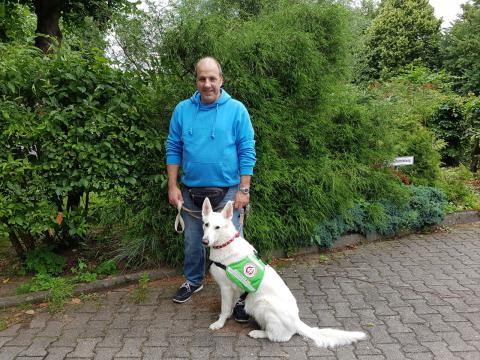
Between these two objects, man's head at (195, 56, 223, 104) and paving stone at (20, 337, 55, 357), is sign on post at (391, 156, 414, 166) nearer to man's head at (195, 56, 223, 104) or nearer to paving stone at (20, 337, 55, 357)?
man's head at (195, 56, 223, 104)

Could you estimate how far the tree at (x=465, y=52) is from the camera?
22422 mm

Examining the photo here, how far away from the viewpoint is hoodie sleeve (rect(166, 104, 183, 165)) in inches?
150

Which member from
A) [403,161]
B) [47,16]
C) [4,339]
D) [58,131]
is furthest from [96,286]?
[403,161]

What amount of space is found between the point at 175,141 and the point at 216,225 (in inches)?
38.3

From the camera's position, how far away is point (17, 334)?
3.57 metres

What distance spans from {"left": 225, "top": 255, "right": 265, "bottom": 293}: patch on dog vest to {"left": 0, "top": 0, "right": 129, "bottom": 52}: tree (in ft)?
15.2

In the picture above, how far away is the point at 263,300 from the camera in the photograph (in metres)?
3.37

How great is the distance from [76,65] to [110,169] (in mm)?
1133

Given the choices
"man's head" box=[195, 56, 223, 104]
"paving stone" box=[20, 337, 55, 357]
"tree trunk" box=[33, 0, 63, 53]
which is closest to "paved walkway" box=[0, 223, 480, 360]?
"paving stone" box=[20, 337, 55, 357]

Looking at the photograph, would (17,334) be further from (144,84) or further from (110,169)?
(144,84)

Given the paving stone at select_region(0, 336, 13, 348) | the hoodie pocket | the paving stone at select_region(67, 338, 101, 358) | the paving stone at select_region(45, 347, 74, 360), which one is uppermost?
the hoodie pocket

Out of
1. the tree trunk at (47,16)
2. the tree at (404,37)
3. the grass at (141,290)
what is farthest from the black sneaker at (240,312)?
the tree at (404,37)

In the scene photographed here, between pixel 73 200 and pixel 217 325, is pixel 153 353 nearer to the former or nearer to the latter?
pixel 217 325

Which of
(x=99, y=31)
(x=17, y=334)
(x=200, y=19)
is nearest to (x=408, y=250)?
(x=200, y=19)
